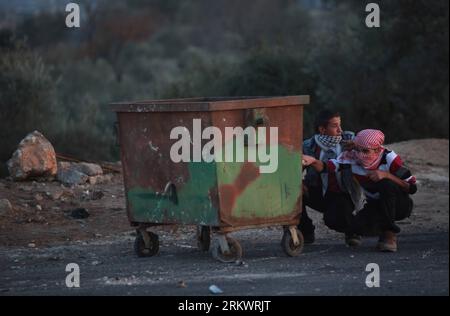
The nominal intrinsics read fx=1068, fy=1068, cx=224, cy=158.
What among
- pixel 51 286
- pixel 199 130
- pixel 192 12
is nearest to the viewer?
pixel 51 286

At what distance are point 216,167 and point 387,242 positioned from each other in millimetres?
1797

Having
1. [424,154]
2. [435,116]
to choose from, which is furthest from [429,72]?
[424,154]

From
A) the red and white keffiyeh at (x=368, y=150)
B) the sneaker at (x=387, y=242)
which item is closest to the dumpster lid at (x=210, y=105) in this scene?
the red and white keffiyeh at (x=368, y=150)

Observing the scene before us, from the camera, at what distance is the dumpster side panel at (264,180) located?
8.84 m

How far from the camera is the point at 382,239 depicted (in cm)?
948

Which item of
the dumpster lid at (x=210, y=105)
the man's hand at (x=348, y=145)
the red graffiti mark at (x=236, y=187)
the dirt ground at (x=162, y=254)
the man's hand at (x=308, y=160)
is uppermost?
the dumpster lid at (x=210, y=105)

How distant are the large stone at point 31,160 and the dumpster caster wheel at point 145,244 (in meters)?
4.14

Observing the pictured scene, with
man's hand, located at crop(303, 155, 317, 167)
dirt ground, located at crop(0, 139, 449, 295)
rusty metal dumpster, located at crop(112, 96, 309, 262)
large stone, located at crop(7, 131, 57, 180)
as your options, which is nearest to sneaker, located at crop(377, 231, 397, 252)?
dirt ground, located at crop(0, 139, 449, 295)

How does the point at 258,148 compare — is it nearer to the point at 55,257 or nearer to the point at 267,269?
the point at 267,269

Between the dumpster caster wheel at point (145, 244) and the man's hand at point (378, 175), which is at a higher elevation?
the man's hand at point (378, 175)

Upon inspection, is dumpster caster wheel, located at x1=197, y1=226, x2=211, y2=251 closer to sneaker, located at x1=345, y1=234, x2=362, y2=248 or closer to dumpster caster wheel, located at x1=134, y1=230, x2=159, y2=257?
dumpster caster wheel, located at x1=134, y1=230, x2=159, y2=257

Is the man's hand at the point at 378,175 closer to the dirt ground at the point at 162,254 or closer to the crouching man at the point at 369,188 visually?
the crouching man at the point at 369,188

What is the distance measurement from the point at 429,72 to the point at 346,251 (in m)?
11.6

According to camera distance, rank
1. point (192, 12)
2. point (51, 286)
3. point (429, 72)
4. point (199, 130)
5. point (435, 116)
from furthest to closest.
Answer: point (192, 12) → point (435, 116) → point (429, 72) → point (199, 130) → point (51, 286)
